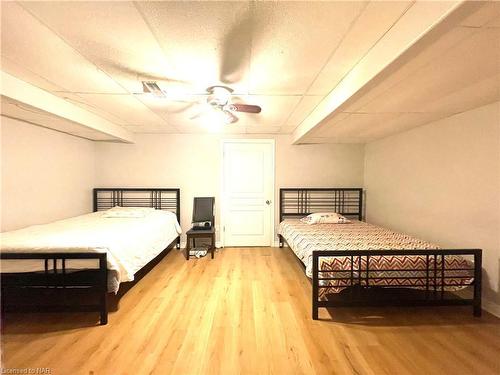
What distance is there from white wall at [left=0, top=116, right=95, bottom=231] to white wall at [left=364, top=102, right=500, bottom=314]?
5293 millimetres

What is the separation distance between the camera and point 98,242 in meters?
2.24

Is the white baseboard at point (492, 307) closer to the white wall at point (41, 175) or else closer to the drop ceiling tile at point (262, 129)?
the drop ceiling tile at point (262, 129)

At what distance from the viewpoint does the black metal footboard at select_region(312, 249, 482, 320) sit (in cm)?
225

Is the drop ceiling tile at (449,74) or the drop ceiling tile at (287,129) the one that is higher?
the drop ceiling tile at (287,129)

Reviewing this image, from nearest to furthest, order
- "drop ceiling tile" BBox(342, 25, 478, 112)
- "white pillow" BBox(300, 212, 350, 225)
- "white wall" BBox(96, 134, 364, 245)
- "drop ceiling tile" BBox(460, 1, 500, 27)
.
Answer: "drop ceiling tile" BBox(460, 1, 500, 27)
"drop ceiling tile" BBox(342, 25, 478, 112)
"white pillow" BBox(300, 212, 350, 225)
"white wall" BBox(96, 134, 364, 245)

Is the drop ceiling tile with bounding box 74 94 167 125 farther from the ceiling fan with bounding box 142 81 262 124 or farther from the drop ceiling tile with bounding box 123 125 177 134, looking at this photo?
the ceiling fan with bounding box 142 81 262 124

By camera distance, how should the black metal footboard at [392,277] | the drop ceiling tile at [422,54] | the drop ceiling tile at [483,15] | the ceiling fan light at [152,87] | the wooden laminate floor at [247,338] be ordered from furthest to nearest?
the black metal footboard at [392,277]
the ceiling fan light at [152,87]
the wooden laminate floor at [247,338]
the drop ceiling tile at [422,54]
the drop ceiling tile at [483,15]

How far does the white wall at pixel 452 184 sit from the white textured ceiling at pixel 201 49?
0.39 metres

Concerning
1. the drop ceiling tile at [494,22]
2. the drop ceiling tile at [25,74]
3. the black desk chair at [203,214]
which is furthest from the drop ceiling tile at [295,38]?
the black desk chair at [203,214]

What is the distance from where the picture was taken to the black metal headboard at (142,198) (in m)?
4.50

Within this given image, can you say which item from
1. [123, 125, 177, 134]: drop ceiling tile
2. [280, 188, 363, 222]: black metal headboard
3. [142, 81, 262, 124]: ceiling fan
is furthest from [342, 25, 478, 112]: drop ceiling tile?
[123, 125, 177, 134]: drop ceiling tile

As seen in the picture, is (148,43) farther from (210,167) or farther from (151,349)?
(210,167)

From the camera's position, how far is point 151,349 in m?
1.85

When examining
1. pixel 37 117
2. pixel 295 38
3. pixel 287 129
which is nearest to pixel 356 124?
pixel 287 129
